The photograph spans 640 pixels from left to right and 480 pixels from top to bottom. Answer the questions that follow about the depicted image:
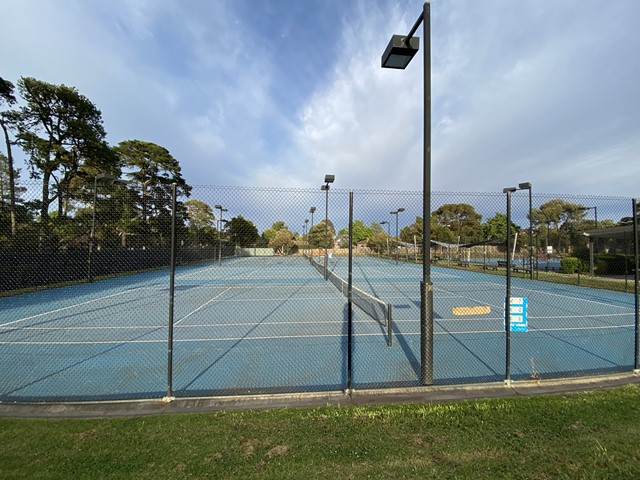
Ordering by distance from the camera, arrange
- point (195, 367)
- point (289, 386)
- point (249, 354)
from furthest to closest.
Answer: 1. point (249, 354)
2. point (195, 367)
3. point (289, 386)

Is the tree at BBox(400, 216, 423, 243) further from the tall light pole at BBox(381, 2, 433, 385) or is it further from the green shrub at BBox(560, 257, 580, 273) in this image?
the tall light pole at BBox(381, 2, 433, 385)

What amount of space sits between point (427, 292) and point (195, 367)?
4.23 m

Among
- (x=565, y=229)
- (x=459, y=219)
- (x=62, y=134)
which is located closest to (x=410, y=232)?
(x=459, y=219)

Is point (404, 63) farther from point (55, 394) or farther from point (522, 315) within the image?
point (55, 394)

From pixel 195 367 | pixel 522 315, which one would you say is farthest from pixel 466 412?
pixel 195 367

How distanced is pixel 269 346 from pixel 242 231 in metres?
2.78

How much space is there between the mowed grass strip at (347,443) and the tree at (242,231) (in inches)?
110

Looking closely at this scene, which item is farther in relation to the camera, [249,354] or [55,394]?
[249,354]

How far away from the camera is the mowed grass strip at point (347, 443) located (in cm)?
283

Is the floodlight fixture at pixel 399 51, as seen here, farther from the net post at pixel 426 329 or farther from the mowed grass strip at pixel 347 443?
the mowed grass strip at pixel 347 443

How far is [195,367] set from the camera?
5789mm

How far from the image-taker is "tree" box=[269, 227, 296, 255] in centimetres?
673

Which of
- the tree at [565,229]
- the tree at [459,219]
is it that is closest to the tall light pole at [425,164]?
the tree at [565,229]

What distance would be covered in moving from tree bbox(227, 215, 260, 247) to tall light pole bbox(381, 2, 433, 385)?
270 centimetres
